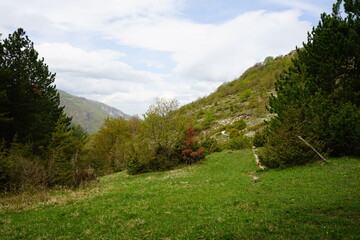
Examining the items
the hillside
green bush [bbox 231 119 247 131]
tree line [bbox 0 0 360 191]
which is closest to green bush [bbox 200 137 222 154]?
the hillside

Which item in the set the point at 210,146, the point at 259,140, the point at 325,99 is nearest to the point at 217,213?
the point at 325,99

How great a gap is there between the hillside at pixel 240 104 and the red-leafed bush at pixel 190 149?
55.0 ft

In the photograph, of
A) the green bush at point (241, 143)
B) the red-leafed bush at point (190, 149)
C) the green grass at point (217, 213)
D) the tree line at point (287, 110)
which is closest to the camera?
the green grass at point (217, 213)

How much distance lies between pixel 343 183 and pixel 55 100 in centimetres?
3980

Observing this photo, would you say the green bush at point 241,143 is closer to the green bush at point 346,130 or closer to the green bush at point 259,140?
the green bush at point 259,140

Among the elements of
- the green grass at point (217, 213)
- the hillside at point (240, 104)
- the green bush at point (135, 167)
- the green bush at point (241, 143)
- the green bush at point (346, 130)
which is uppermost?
the hillside at point (240, 104)

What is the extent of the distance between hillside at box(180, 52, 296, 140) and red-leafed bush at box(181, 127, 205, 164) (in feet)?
55.0

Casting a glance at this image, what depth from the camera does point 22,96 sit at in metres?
28.1

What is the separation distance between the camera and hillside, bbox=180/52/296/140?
61941 millimetres

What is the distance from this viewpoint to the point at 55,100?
133ft

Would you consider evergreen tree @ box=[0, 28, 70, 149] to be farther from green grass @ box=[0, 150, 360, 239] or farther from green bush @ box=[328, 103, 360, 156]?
green bush @ box=[328, 103, 360, 156]

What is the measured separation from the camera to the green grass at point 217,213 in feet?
31.2

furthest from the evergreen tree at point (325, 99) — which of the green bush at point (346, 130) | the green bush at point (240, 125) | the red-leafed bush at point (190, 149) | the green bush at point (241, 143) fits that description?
the green bush at point (240, 125)

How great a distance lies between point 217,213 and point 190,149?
1000 inches
